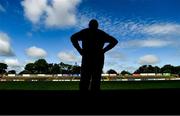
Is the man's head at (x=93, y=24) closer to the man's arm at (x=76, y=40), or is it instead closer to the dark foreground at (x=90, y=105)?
the man's arm at (x=76, y=40)

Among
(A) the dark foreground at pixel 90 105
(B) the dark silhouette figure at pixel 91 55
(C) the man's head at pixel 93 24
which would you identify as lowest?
(A) the dark foreground at pixel 90 105

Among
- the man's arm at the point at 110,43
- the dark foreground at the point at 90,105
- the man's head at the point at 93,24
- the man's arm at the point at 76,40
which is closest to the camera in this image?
the dark foreground at the point at 90,105

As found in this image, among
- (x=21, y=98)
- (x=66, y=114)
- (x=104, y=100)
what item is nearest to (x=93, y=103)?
(x=104, y=100)

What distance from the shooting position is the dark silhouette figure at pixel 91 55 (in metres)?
6.59

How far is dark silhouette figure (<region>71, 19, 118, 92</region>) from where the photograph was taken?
6.59 meters

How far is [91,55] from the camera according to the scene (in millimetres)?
6605

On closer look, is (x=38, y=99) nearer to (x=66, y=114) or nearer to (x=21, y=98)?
(x=21, y=98)

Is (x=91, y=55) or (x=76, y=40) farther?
(x=76, y=40)

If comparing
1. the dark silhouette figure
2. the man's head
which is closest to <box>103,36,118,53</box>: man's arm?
the dark silhouette figure

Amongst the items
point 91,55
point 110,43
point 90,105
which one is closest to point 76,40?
point 91,55

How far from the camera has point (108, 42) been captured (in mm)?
6898

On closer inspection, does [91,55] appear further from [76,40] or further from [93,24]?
[93,24]

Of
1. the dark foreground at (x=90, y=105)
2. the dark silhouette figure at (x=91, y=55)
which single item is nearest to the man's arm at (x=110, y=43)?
the dark silhouette figure at (x=91, y=55)

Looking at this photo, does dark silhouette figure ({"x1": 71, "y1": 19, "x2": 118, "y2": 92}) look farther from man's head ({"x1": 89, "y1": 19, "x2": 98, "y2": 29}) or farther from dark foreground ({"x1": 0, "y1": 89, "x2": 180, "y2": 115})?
dark foreground ({"x1": 0, "y1": 89, "x2": 180, "y2": 115})
